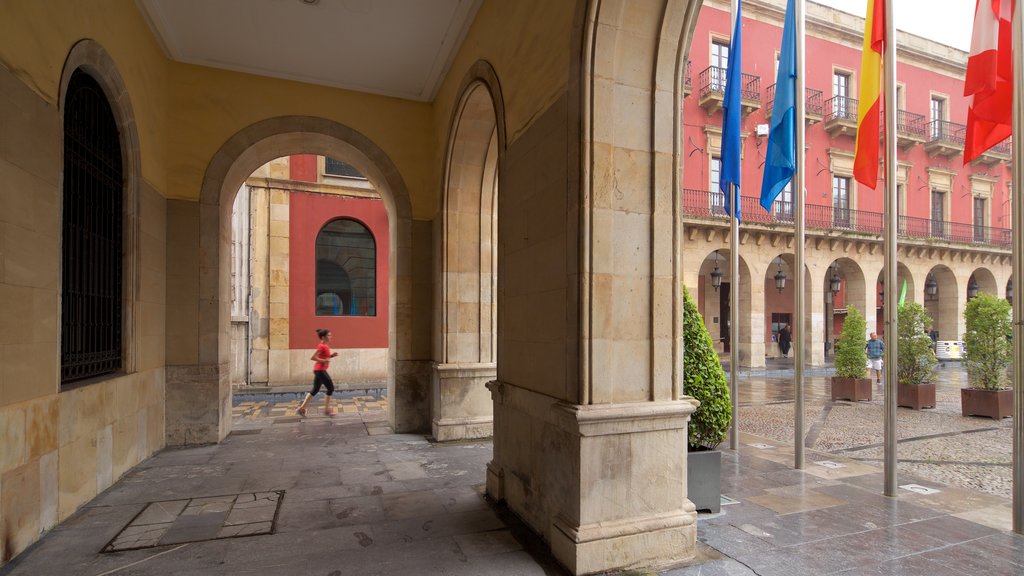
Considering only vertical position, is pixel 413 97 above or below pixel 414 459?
above

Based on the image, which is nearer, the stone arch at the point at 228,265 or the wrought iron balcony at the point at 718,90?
the stone arch at the point at 228,265

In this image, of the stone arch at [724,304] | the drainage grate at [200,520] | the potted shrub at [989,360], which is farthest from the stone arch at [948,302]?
the drainage grate at [200,520]

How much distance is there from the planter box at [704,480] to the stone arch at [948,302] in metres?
23.6

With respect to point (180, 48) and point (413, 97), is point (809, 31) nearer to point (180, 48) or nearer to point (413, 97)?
point (413, 97)

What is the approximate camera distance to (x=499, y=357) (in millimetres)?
4887

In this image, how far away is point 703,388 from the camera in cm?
424

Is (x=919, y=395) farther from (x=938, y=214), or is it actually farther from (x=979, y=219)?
(x=979, y=219)

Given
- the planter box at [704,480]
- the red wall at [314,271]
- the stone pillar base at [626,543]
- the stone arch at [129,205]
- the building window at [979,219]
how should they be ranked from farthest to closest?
the building window at [979,219]
the red wall at [314,271]
the stone arch at [129,205]
the planter box at [704,480]
the stone pillar base at [626,543]

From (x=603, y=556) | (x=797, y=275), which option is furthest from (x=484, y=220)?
(x=603, y=556)

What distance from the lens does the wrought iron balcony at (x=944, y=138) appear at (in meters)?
21.9

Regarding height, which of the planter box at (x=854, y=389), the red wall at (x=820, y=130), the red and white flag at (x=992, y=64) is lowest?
the planter box at (x=854, y=389)

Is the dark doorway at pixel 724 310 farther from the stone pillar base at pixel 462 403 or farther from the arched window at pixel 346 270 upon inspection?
the stone pillar base at pixel 462 403

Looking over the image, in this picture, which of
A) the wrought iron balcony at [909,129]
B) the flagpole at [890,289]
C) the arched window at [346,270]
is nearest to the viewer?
the flagpole at [890,289]

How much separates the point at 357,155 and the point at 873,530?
7.66 meters
